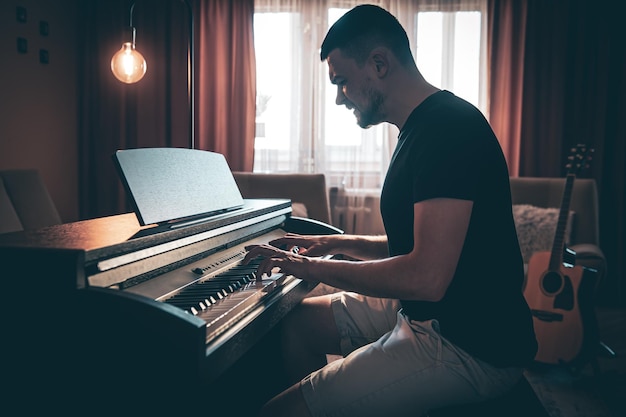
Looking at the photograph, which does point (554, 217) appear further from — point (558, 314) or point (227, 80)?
point (227, 80)

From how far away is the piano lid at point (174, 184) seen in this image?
128cm

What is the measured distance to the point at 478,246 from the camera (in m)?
1.20

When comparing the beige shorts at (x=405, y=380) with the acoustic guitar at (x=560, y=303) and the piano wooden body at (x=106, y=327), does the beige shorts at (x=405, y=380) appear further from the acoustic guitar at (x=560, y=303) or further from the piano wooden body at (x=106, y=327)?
the acoustic guitar at (x=560, y=303)

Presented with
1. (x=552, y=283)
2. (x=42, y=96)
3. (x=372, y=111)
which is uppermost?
(x=42, y=96)

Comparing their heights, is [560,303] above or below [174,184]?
below

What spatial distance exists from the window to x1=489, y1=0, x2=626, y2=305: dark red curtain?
225 mm

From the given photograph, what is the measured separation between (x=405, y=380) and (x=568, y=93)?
3697 millimetres

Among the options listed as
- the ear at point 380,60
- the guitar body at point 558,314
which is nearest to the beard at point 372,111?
the ear at point 380,60

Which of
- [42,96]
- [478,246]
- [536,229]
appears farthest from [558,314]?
[42,96]

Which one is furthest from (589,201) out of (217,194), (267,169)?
(217,194)

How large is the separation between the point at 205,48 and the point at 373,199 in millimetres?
1794

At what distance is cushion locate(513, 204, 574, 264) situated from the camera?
135 inches

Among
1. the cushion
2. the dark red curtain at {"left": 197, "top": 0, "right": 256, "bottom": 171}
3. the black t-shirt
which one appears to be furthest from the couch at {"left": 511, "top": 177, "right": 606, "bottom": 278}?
the black t-shirt

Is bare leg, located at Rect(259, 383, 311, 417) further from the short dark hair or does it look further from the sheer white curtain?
the sheer white curtain
